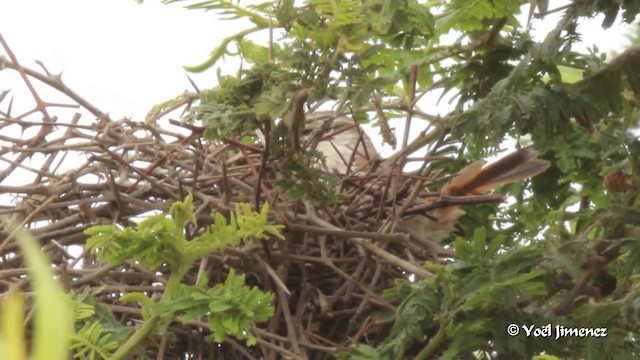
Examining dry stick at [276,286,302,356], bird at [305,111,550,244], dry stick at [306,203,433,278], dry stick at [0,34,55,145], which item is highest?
dry stick at [0,34,55,145]

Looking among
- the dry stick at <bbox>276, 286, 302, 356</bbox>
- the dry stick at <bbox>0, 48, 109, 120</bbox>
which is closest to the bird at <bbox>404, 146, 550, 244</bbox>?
the dry stick at <bbox>276, 286, 302, 356</bbox>

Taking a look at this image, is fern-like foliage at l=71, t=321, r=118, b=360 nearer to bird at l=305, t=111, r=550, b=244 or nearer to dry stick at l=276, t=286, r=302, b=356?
dry stick at l=276, t=286, r=302, b=356

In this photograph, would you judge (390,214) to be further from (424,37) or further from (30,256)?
(30,256)

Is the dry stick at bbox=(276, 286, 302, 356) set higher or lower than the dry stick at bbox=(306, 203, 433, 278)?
lower

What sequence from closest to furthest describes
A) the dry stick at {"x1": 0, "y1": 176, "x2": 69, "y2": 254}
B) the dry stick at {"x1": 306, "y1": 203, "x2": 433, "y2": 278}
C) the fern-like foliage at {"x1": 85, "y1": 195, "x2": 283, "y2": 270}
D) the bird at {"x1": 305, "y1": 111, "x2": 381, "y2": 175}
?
the fern-like foliage at {"x1": 85, "y1": 195, "x2": 283, "y2": 270} → the dry stick at {"x1": 306, "y1": 203, "x2": 433, "y2": 278} → the dry stick at {"x1": 0, "y1": 176, "x2": 69, "y2": 254} → the bird at {"x1": 305, "y1": 111, "x2": 381, "y2": 175}

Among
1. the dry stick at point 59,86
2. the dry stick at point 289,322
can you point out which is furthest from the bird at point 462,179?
the dry stick at point 59,86

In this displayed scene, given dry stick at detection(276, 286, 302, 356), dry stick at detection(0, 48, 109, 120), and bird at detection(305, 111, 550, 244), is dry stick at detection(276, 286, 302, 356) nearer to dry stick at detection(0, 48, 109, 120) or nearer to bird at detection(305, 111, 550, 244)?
bird at detection(305, 111, 550, 244)

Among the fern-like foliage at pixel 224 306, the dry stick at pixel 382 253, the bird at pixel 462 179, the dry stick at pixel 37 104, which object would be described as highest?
the dry stick at pixel 37 104

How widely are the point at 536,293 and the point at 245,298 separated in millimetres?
253

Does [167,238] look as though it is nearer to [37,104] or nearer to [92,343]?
[92,343]

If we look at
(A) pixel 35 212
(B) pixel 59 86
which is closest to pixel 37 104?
(B) pixel 59 86

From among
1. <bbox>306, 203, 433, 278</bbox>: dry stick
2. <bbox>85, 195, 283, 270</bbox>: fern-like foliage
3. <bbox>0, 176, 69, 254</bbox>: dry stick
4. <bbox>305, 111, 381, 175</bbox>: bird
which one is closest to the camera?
<bbox>85, 195, 283, 270</bbox>: fern-like foliage

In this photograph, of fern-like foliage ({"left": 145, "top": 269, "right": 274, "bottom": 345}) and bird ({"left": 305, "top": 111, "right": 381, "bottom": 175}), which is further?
bird ({"left": 305, "top": 111, "right": 381, "bottom": 175})

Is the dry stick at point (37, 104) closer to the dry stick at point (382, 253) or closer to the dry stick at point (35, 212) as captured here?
the dry stick at point (35, 212)
